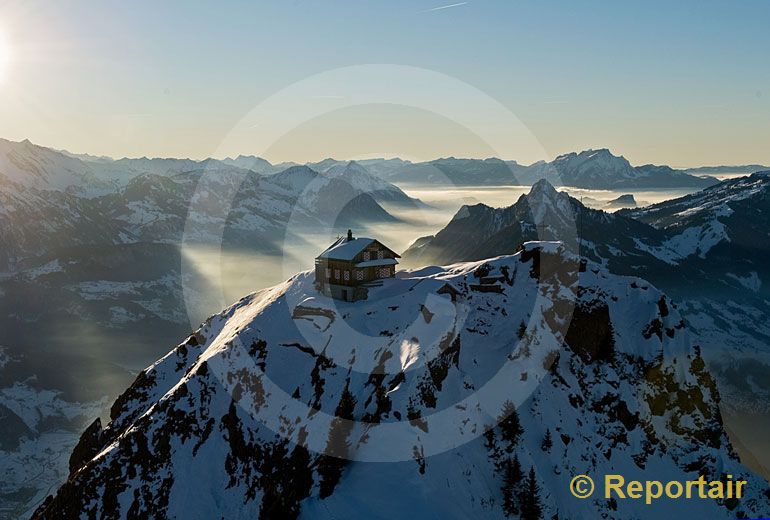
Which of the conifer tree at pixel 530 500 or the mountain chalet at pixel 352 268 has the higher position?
the mountain chalet at pixel 352 268

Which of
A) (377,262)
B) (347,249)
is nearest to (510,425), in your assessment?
(377,262)

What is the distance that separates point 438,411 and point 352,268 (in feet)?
99.9

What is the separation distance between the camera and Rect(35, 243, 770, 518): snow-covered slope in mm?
55562

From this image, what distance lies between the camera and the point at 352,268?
271ft

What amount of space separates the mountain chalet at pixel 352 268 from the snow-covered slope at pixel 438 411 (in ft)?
14.6

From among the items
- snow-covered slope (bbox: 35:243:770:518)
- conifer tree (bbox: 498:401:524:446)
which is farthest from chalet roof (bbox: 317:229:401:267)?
conifer tree (bbox: 498:401:524:446)

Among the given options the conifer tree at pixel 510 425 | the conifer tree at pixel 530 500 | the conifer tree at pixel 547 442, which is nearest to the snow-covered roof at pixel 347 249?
the conifer tree at pixel 510 425

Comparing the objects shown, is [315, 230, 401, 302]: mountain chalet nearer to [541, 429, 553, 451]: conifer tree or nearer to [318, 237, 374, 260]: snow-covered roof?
[318, 237, 374, 260]: snow-covered roof

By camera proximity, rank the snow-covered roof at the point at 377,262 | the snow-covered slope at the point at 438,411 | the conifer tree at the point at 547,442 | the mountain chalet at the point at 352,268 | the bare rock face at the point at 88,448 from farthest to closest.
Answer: the bare rock face at the point at 88,448 < the snow-covered roof at the point at 377,262 < the mountain chalet at the point at 352,268 < the conifer tree at the point at 547,442 < the snow-covered slope at the point at 438,411

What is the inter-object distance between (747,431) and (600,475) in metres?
167

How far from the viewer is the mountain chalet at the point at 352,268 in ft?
271

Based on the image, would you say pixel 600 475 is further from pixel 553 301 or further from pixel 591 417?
pixel 553 301

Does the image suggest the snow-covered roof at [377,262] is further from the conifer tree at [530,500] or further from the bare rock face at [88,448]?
the bare rock face at [88,448]

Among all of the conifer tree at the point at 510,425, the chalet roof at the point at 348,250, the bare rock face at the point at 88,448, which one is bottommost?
the bare rock face at the point at 88,448
